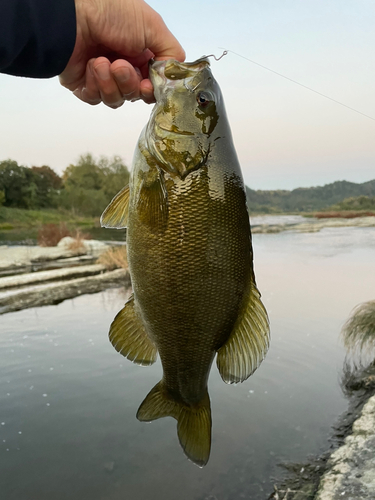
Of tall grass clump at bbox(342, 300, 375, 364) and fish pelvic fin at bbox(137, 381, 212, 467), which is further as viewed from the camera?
tall grass clump at bbox(342, 300, 375, 364)

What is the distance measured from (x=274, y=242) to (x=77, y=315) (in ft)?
67.6

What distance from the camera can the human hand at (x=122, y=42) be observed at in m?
2.10

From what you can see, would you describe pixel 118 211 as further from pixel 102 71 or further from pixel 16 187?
pixel 16 187

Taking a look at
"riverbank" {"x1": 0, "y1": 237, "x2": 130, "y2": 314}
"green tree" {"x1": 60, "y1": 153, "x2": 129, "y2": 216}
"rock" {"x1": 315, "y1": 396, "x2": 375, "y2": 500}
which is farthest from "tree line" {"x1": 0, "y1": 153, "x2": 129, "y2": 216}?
"rock" {"x1": 315, "y1": 396, "x2": 375, "y2": 500}

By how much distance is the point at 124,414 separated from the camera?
864cm

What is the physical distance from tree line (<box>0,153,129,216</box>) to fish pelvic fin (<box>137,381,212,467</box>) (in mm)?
30544

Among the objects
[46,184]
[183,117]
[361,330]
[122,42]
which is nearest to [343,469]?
[361,330]

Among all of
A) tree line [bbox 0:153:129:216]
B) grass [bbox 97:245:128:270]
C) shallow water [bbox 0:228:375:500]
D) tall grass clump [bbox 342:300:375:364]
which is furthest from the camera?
tree line [bbox 0:153:129:216]

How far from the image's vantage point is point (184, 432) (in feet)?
5.96

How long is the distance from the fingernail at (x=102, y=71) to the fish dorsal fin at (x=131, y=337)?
3.94 feet

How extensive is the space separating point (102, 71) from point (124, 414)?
314 inches

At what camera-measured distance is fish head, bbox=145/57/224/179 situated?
1655 mm

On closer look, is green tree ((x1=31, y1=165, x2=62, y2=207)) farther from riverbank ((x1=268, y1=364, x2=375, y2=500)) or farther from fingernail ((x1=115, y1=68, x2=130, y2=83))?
fingernail ((x1=115, y1=68, x2=130, y2=83))

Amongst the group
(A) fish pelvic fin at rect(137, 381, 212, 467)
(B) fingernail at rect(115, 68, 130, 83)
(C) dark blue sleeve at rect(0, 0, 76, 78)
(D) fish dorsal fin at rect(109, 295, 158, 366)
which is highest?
(C) dark blue sleeve at rect(0, 0, 76, 78)
